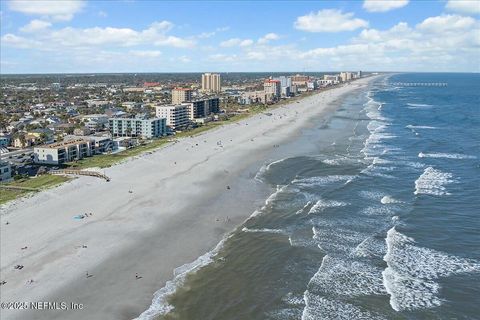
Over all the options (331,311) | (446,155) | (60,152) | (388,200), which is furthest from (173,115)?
(331,311)

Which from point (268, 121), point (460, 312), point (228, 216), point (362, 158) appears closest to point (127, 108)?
point (268, 121)

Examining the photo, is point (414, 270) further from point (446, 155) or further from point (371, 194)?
point (446, 155)

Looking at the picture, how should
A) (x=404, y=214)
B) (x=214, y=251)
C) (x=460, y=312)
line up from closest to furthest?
(x=460, y=312) < (x=214, y=251) < (x=404, y=214)

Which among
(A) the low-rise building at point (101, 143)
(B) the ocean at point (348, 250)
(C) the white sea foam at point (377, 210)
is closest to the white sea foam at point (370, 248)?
(B) the ocean at point (348, 250)

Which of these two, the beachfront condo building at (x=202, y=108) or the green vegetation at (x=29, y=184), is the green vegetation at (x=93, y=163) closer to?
the green vegetation at (x=29, y=184)

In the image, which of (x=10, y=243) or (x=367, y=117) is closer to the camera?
(x=10, y=243)

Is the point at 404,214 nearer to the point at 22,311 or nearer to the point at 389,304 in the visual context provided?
the point at 389,304

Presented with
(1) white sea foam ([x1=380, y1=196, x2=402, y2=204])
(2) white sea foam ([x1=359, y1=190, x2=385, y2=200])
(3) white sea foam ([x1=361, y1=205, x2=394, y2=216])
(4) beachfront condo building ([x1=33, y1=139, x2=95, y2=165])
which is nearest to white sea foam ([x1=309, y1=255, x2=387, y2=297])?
(3) white sea foam ([x1=361, y1=205, x2=394, y2=216])
